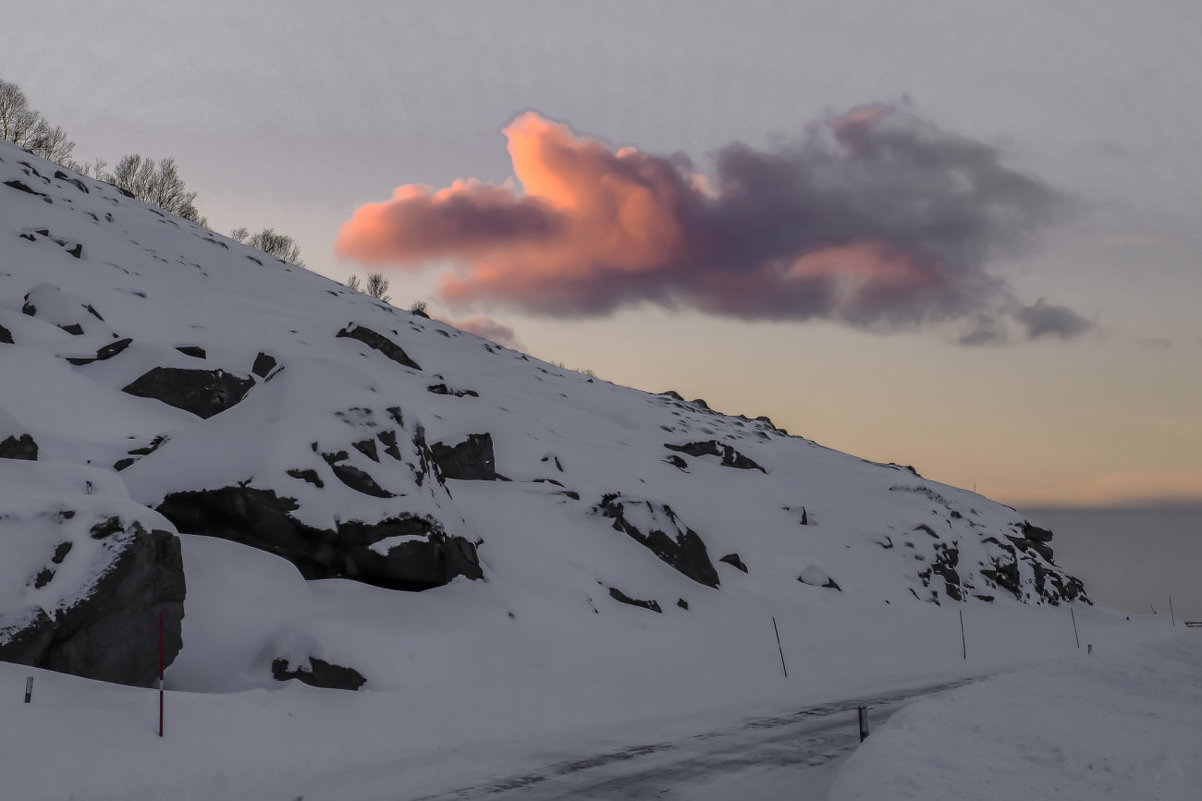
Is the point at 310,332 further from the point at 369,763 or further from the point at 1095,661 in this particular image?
the point at 1095,661

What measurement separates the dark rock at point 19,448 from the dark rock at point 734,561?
2567cm

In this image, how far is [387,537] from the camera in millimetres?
18844

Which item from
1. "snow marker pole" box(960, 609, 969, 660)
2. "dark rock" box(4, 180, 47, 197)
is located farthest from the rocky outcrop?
"dark rock" box(4, 180, 47, 197)

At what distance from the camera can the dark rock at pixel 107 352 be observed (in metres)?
28.2

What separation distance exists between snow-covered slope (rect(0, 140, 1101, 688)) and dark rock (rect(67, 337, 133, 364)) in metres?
0.09

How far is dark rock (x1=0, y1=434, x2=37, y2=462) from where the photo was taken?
1548 centimetres

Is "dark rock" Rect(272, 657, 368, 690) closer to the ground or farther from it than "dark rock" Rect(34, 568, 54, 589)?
closer to the ground

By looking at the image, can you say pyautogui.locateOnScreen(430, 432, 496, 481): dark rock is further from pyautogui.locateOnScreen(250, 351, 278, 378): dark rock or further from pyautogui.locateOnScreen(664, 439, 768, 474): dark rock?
pyautogui.locateOnScreen(664, 439, 768, 474): dark rock

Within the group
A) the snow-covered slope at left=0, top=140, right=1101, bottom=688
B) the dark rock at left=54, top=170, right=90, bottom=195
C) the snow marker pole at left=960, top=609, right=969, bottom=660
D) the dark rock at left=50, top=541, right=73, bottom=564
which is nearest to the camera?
the dark rock at left=50, top=541, right=73, bottom=564

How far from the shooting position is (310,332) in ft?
155

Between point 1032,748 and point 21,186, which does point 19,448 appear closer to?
point 1032,748

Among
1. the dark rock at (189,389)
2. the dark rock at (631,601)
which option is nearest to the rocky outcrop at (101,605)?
the dark rock at (631,601)

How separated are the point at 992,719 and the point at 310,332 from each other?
40977 mm

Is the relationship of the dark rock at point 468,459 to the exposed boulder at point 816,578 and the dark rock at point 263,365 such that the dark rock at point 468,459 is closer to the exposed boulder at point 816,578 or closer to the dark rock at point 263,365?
the dark rock at point 263,365
